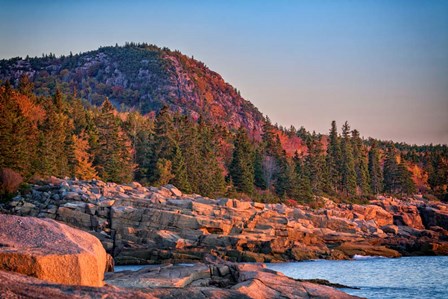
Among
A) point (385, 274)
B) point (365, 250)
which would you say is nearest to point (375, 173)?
point (365, 250)

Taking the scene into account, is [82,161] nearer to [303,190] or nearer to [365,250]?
[365,250]

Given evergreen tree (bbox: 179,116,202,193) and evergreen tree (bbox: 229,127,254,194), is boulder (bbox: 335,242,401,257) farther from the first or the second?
evergreen tree (bbox: 229,127,254,194)

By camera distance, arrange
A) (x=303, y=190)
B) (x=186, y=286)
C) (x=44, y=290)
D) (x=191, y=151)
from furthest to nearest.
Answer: (x=303, y=190)
(x=191, y=151)
(x=186, y=286)
(x=44, y=290)

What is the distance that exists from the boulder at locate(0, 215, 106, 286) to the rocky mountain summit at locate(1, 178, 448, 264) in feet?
102

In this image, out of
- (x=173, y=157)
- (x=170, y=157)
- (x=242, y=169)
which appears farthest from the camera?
(x=242, y=169)

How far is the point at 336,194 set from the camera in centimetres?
10350

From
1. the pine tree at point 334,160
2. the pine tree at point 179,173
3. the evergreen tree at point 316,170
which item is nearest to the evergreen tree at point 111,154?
the pine tree at point 179,173

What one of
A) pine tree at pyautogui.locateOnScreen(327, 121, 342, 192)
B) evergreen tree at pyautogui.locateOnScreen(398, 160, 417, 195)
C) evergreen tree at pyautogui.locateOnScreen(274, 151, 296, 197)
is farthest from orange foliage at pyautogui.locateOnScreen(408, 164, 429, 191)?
evergreen tree at pyautogui.locateOnScreen(274, 151, 296, 197)

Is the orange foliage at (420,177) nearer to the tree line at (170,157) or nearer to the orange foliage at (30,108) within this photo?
the tree line at (170,157)

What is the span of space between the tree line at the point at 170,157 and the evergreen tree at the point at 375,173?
0.70 ft

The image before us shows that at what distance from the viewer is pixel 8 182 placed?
49.8m

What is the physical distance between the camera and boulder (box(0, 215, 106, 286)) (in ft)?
31.3

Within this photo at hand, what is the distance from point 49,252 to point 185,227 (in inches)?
1452

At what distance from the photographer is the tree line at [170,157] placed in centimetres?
6141
